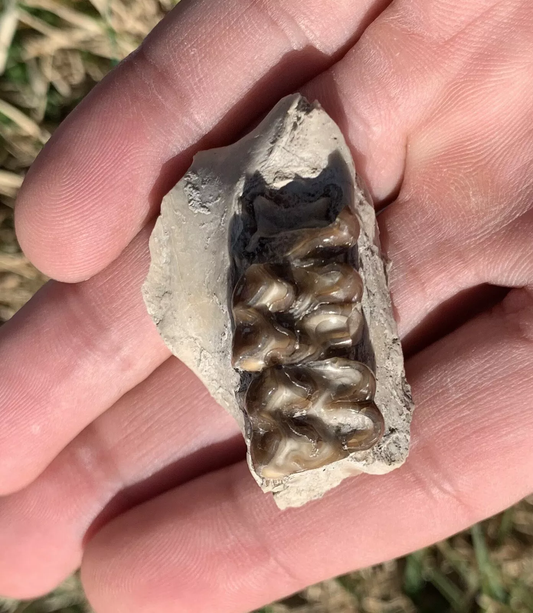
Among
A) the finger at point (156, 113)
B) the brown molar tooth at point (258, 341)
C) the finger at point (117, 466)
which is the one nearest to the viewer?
the brown molar tooth at point (258, 341)

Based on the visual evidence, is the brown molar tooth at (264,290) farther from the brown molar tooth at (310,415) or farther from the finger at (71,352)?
the finger at (71,352)

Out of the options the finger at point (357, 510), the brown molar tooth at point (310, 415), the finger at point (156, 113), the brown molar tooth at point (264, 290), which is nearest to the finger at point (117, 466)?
the finger at point (357, 510)

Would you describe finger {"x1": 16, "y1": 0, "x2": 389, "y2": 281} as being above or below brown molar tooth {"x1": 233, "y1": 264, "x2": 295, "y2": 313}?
above

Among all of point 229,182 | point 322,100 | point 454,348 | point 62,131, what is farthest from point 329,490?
point 62,131

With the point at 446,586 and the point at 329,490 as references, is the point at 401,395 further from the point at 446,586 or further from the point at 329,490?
the point at 446,586

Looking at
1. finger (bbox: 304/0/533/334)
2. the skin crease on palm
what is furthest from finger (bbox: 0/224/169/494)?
finger (bbox: 304/0/533/334)

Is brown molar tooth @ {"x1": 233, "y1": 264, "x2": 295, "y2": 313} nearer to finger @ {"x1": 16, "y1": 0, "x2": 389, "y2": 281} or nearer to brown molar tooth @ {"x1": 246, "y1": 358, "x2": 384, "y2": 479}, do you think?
→ brown molar tooth @ {"x1": 246, "y1": 358, "x2": 384, "y2": 479}
